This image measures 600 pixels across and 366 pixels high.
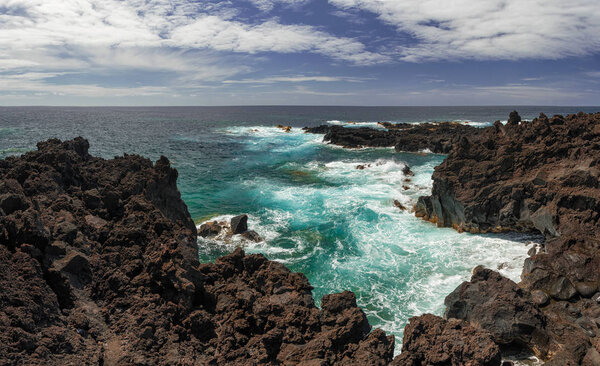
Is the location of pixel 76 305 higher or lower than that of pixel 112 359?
higher

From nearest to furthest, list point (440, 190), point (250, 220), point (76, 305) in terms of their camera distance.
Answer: point (76, 305)
point (440, 190)
point (250, 220)

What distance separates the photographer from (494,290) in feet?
38.8

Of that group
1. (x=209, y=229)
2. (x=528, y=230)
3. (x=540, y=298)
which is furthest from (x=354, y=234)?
(x=540, y=298)

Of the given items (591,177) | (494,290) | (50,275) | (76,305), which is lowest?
(494,290)

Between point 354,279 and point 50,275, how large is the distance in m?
13.1

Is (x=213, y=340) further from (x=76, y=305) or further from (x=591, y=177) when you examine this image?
(x=591, y=177)

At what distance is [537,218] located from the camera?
1830cm

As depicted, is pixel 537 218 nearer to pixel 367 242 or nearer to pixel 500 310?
pixel 367 242

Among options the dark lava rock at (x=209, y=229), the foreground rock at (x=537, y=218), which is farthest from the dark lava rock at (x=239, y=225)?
the foreground rock at (x=537, y=218)

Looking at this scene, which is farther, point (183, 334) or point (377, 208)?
point (377, 208)

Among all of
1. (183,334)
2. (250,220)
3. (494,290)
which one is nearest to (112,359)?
(183,334)

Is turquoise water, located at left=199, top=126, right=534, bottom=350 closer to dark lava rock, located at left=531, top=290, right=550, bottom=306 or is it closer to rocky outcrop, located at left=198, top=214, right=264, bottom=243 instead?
rocky outcrop, located at left=198, top=214, right=264, bottom=243

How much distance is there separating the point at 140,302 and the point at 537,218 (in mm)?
19762

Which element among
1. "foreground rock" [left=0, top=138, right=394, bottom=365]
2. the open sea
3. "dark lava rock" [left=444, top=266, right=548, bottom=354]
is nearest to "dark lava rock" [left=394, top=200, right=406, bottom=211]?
the open sea
